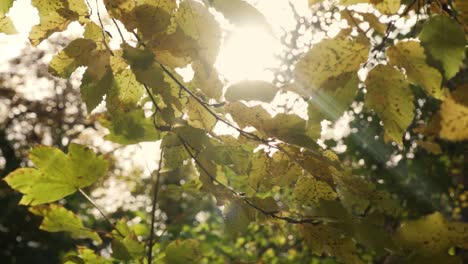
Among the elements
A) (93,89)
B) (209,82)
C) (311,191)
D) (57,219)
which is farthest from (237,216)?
(57,219)

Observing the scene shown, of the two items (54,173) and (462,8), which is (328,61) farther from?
(54,173)

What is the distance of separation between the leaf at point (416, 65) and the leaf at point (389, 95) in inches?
0.8

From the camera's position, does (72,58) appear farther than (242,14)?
Yes

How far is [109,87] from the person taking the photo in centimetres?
83

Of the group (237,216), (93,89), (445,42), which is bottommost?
(237,216)

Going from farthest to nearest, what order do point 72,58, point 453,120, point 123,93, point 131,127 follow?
point 131,127 → point 123,93 → point 72,58 → point 453,120

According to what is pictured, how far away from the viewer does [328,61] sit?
69cm

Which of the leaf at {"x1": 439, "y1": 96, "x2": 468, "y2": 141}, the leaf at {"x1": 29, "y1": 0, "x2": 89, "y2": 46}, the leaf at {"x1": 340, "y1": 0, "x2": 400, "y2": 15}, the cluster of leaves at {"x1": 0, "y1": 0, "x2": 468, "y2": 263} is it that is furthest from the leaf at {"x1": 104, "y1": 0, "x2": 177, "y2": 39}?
the leaf at {"x1": 439, "y1": 96, "x2": 468, "y2": 141}

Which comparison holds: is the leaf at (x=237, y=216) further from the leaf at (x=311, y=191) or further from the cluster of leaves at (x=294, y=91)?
the leaf at (x=311, y=191)

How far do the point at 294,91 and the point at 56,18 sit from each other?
0.51m

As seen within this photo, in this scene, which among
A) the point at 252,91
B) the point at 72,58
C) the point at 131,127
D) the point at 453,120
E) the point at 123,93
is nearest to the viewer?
the point at 453,120

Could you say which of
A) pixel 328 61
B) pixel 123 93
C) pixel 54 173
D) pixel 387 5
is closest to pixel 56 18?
pixel 123 93

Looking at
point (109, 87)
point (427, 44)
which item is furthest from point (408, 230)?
point (109, 87)

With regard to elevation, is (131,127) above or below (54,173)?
above
